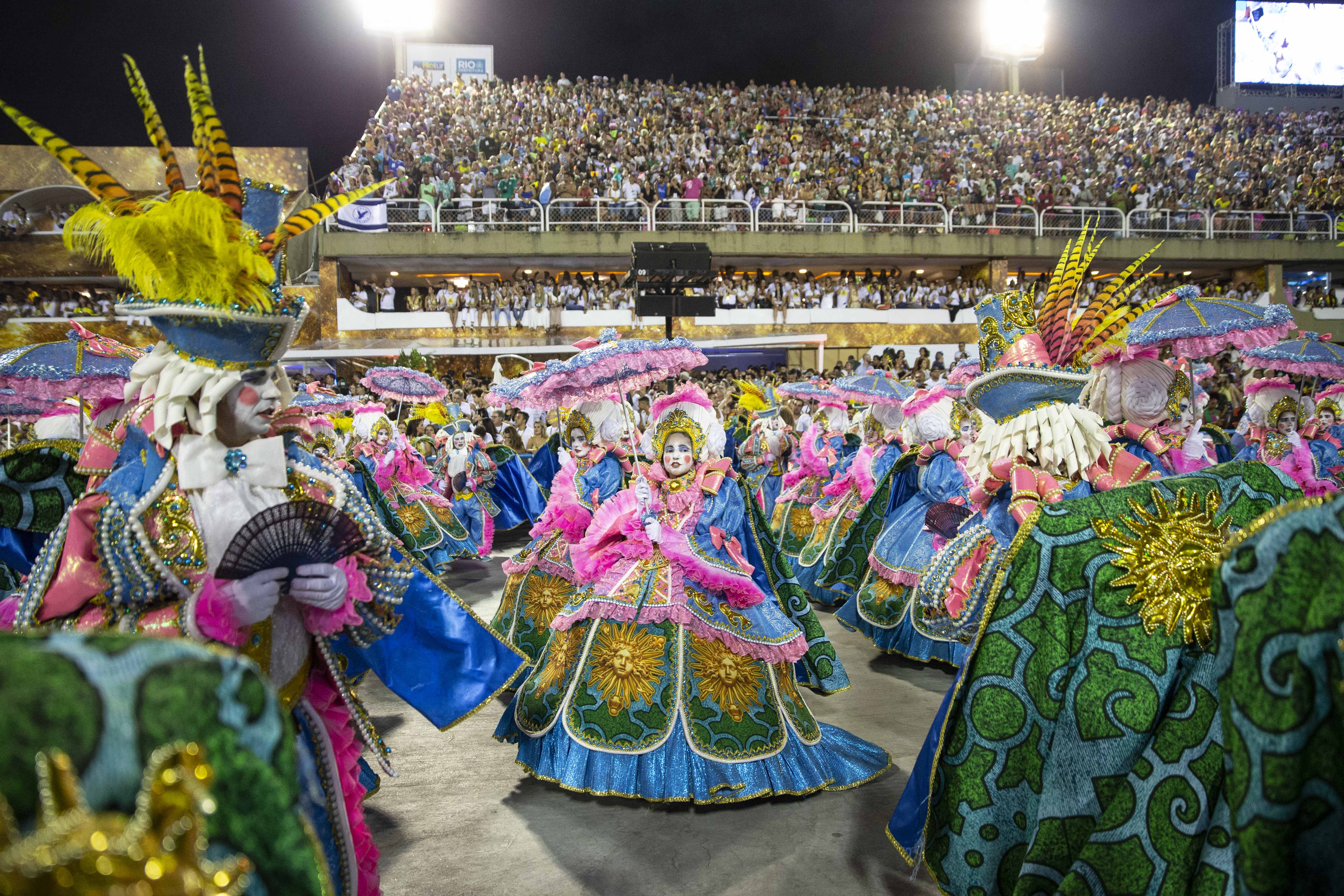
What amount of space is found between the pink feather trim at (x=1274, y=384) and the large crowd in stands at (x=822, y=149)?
12561mm

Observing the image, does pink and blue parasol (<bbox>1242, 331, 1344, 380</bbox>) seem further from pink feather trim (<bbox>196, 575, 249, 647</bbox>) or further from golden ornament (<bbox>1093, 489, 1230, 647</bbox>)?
pink feather trim (<bbox>196, 575, 249, 647</bbox>)

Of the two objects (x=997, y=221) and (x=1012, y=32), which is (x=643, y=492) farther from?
(x=1012, y=32)

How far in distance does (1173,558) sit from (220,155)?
272cm

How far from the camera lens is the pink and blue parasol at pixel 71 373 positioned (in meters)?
4.50

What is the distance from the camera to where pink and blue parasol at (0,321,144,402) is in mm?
4504

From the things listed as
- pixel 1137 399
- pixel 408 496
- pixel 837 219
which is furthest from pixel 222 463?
pixel 837 219

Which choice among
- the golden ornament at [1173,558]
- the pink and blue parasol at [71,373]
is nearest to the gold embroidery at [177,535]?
the golden ornament at [1173,558]

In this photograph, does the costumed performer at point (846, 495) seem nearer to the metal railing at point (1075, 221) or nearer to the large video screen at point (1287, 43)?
the metal railing at point (1075, 221)

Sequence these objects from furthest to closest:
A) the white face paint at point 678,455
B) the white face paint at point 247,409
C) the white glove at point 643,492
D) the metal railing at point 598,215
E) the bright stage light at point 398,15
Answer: the bright stage light at point 398,15
the metal railing at point 598,215
the white face paint at point 678,455
the white glove at point 643,492
the white face paint at point 247,409

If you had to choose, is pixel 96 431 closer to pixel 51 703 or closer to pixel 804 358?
pixel 51 703

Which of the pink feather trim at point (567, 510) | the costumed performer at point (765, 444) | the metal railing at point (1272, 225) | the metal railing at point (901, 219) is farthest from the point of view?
the metal railing at point (1272, 225)

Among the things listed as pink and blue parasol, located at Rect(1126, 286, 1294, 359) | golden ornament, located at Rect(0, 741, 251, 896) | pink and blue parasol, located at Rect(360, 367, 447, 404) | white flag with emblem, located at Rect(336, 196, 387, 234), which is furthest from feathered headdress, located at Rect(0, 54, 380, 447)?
white flag with emblem, located at Rect(336, 196, 387, 234)

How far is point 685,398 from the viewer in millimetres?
4773

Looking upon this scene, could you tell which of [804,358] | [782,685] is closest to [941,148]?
[804,358]
